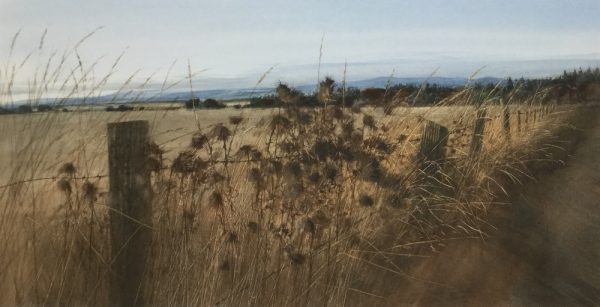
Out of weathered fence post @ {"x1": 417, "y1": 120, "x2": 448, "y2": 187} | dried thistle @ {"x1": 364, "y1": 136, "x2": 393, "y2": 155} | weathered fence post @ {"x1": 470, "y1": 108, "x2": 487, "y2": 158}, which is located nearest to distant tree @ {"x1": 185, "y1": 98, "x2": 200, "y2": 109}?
dried thistle @ {"x1": 364, "y1": 136, "x2": 393, "y2": 155}

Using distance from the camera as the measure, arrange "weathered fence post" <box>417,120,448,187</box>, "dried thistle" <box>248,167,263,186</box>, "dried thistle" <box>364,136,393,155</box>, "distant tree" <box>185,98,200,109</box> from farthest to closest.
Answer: "weathered fence post" <box>417,120,448,187</box> → "dried thistle" <box>364,136,393,155</box> → "dried thistle" <box>248,167,263,186</box> → "distant tree" <box>185,98,200,109</box>

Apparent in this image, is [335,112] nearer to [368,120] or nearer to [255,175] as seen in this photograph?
[368,120]

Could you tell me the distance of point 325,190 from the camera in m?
4.88

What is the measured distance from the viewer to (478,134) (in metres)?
6.52

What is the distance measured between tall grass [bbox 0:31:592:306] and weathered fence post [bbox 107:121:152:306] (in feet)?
0.23

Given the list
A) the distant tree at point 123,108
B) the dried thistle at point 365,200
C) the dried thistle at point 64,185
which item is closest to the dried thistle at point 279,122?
the dried thistle at point 365,200

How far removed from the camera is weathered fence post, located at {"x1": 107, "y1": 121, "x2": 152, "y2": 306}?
4.25 m

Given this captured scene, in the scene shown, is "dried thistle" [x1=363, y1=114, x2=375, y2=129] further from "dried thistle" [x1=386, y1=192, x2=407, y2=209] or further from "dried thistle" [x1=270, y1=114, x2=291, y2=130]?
"dried thistle" [x1=386, y1=192, x2=407, y2=209]

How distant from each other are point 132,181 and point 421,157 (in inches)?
97.8

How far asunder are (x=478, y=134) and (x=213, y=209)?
→ 2.85 metres

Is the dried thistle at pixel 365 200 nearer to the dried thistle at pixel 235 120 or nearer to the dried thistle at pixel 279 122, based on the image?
the dried thistle at pixel 279 122

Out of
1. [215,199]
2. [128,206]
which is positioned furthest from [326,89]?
[128,206]

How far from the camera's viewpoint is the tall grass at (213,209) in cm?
449

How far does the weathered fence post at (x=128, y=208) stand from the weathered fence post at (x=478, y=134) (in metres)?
3.03
